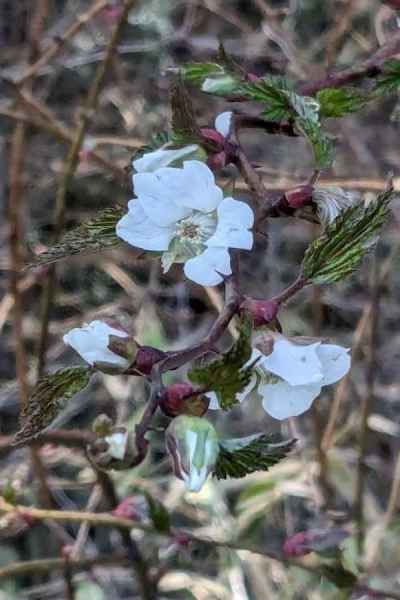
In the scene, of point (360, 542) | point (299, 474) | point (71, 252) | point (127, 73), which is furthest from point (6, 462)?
point (71, 252)

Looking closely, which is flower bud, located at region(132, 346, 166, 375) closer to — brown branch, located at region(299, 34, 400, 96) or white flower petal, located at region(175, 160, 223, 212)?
white flower petal, located at region(175, 160, 223, 212)

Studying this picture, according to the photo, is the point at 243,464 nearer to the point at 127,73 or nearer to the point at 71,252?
the point at 71,252

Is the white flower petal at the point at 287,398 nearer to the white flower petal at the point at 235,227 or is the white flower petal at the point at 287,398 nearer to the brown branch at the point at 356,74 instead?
the white flower petal at the point at 235,227

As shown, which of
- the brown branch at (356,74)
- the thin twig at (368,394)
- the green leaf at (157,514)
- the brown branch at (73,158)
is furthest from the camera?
the thin twig at (368,394)

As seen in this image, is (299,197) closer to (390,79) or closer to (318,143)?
(318,143)

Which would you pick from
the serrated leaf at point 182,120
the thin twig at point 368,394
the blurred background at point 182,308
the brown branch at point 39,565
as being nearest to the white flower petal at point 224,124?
the serrated leaf at point 182,120

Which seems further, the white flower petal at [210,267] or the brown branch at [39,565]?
the brown branch at [39,565]
